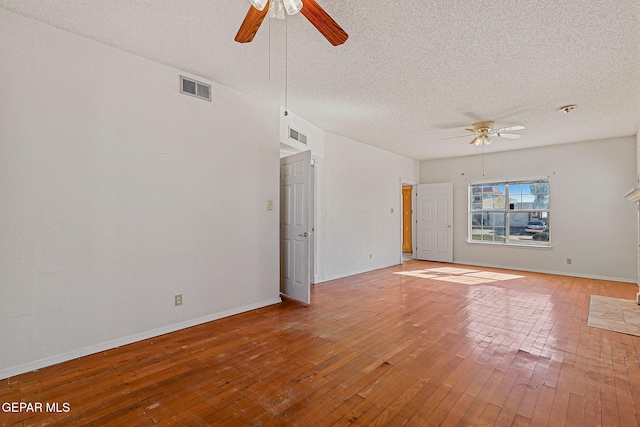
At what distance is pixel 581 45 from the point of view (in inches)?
101

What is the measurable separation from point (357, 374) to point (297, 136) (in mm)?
3395

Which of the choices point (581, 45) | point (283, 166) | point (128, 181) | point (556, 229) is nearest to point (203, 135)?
point (128, 181)

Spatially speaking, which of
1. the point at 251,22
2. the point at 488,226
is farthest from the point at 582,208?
the point at 251,22

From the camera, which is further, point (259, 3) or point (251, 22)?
point (251, 22)

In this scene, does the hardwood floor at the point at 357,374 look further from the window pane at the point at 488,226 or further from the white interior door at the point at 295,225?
the window pane at the point at 488,226

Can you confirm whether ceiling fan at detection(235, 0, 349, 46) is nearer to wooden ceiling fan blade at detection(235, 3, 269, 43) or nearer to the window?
wooden ceiling fan blade at detection(235, 3, 269, 43)

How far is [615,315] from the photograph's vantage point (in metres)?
3.60

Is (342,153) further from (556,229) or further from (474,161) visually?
(556,229)

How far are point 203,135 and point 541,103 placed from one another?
4.32 meters

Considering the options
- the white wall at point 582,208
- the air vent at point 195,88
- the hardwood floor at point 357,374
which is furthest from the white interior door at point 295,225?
the white wall at point 582,208

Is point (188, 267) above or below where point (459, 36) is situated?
below

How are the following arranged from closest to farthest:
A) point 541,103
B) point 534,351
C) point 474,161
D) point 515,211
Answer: point 534,351 → point 541,103 → point 515,211 → point 474,161

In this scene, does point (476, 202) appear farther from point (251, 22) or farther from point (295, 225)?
point (251, 22)

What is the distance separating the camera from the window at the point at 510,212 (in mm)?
6438
